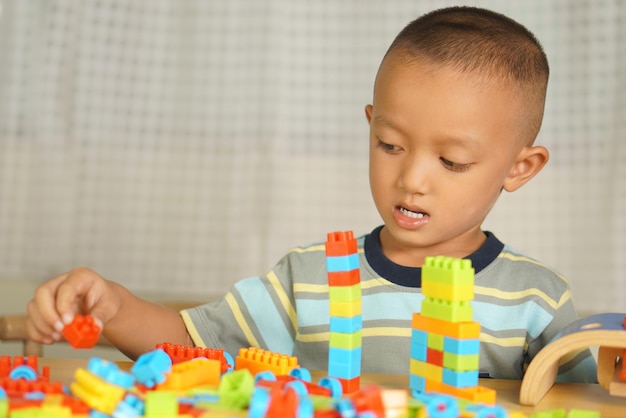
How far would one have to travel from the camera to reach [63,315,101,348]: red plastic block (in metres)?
0.64

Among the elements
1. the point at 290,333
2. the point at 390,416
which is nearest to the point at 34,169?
the point at 290,333

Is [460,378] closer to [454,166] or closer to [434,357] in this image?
[434,357]

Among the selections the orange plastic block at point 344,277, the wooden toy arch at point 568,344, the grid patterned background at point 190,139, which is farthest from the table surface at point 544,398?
the grid patterned background at point 190,139

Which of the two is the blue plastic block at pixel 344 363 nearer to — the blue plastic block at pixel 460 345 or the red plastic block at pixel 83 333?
the blue plastic block at pixel 460 345

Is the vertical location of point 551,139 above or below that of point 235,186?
above

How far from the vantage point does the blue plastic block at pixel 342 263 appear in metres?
0.66

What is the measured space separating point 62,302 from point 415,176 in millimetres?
362

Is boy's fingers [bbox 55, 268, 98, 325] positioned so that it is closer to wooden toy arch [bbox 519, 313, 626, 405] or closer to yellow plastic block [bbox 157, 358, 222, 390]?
yellow plastic block [bbox 157, 358, 222, 390]

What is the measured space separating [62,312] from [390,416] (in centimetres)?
32

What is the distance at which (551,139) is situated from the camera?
1736 mm

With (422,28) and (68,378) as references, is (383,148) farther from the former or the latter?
(68,378)

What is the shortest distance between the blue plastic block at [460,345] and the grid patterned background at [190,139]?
3.84 feet

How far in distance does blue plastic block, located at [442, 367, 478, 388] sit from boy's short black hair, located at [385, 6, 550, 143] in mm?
363

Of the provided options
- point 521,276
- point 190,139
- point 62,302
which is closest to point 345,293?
point 62,302
